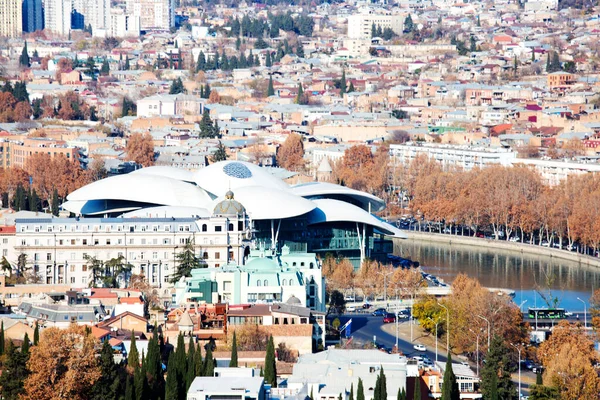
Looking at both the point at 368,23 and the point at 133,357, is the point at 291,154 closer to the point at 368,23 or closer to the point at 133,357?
the point at 133,357

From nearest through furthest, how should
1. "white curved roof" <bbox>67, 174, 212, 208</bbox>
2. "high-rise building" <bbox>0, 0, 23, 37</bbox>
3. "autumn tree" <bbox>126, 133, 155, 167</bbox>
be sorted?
1. "white curved roof" <bbox>67, 174, 212, 208</bbox>
2. "autumn tree" <bbox>126, 133, 155, 167</bbox>
3. "high-rise building" <bbox>0, 0, 23, 37</bbox>

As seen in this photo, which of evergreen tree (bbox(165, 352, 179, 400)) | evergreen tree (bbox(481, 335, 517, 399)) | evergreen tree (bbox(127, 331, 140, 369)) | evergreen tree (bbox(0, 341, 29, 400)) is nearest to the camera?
evergreen tree (bbox(165, 352, 179, 400))

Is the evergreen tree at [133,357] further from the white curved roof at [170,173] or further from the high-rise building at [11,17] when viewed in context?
the high-rise building at [11,17]

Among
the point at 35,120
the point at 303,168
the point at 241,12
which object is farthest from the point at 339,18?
the point at 303,168

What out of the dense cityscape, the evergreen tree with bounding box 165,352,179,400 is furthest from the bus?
the evergreen tree with bounding box 165,352,179,400

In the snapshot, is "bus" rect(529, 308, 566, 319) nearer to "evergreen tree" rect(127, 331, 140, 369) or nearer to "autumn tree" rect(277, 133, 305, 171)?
"evergreen tree" rect(127, 331, 140, 369)

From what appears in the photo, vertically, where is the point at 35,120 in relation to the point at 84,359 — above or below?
below

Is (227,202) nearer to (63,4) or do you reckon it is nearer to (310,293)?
(310,293)
